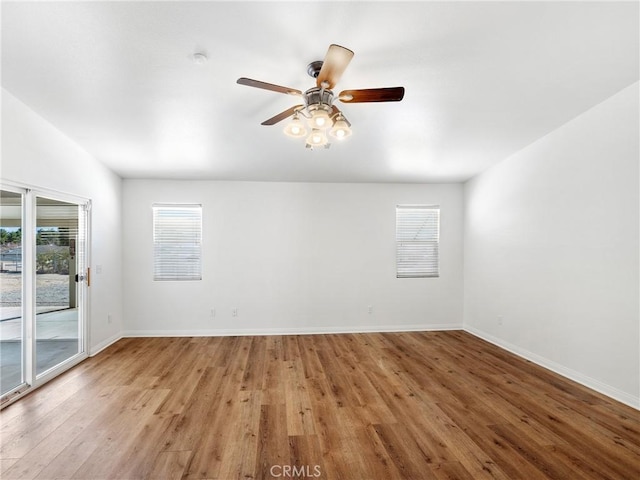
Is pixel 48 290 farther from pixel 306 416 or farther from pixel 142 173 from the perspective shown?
pixel 306 416

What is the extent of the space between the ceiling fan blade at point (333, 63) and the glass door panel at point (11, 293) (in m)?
3.00

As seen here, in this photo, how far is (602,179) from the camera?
9.68ft

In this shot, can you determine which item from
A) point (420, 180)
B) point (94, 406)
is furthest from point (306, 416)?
point (420, 180)

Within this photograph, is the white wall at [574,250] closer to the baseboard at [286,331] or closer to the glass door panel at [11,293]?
the baseboard at [286,331]

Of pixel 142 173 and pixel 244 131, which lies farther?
pixel 142 173

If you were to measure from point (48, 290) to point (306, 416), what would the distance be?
3.04 m

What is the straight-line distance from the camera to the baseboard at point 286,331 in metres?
4.78

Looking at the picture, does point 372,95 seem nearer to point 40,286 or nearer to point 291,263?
point 291,263

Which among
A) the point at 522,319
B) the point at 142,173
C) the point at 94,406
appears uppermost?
the point at 142,173

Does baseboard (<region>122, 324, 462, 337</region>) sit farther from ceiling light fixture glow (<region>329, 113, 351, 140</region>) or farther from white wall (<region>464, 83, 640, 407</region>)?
ceiling light fixture glow (<region>329, 113, 351, 140</region>)

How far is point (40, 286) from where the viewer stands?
307 centimetres

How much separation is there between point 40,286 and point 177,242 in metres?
1.94

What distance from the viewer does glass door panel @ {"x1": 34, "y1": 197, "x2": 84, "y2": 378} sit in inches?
122

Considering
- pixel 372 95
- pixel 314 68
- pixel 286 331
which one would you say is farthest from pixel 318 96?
pixel 286 331
